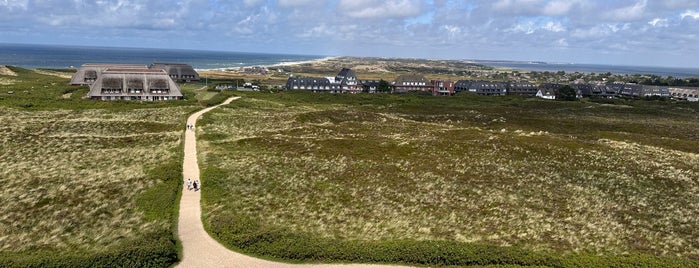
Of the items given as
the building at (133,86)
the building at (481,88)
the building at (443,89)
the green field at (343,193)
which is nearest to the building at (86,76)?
the building at (133,86)

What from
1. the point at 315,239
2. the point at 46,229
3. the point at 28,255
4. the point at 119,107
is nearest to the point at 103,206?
the point at 46,229

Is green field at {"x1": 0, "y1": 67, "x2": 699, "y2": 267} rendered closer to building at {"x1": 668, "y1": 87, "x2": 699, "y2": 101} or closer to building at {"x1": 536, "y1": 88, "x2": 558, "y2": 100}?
building at {"x1": 536, "y1": 88, "x2": 558, "y2": 100}

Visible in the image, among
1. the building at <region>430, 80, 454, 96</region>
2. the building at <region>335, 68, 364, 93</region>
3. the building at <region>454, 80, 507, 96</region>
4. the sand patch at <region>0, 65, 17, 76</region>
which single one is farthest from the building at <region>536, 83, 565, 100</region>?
the sand patch at <region>0, 65, 17, 76</region>

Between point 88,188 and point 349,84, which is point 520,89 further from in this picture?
point 88,188

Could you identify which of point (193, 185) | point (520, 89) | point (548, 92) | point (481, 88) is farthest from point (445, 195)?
point (520, 89)

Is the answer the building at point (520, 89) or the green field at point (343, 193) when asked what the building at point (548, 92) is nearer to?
the building at point (520, 89)
